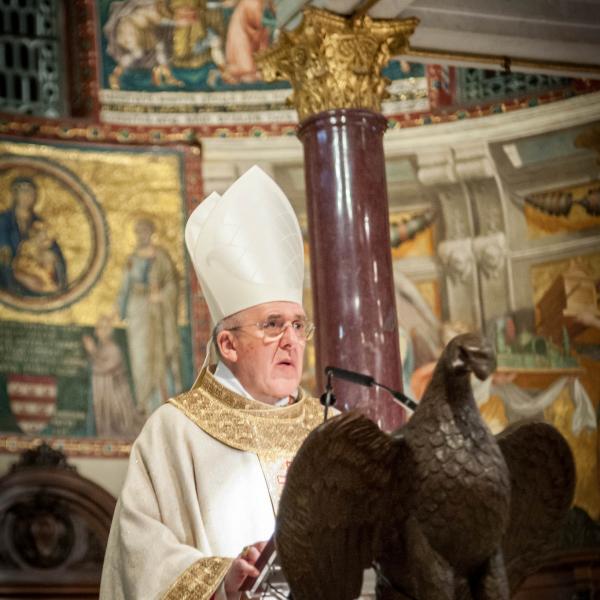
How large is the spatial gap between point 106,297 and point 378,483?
7.05m

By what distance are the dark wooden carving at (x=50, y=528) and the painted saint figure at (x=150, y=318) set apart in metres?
0.77

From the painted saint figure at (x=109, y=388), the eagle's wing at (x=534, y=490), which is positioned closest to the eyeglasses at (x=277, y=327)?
the eagle's wing at (x=534, y=490)

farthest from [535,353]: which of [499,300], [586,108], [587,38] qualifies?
[587,38]

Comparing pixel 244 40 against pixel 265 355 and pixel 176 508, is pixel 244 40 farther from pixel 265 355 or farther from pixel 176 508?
pixel 176 508

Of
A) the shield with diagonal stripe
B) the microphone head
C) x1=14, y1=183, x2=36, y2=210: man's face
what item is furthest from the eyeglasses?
x1=14, y1=183, x2=36, y2=210: man's face

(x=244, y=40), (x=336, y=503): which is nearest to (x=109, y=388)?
(x=244, y=40)

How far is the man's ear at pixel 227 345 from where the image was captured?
4969mm

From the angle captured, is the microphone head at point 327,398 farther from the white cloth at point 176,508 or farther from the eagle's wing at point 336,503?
the white cloth at point 176,508

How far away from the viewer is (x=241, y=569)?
14.2ft

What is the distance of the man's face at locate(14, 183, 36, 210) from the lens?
10.5m

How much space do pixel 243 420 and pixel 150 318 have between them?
18.9 feet

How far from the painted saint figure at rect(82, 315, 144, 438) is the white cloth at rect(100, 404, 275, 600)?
17.7ft

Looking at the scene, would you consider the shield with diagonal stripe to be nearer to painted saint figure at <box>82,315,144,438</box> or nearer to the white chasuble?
painted saint figure at <box>82,315,144,438</box>

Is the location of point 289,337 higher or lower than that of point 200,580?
higher
